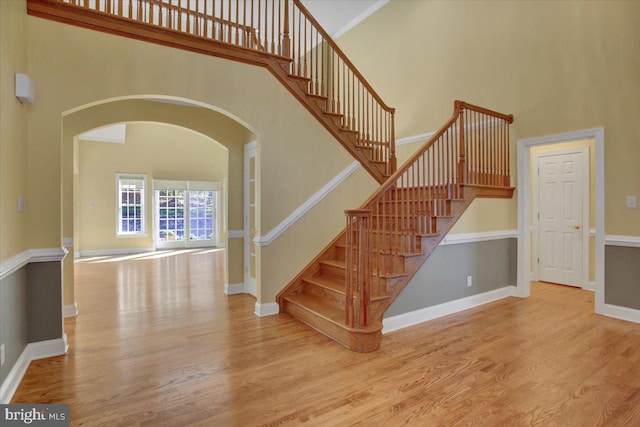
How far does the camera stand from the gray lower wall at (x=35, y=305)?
8.23 feet

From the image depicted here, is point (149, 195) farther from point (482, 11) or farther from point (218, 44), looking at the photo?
point (482, 11)

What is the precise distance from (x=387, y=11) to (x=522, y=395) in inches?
242

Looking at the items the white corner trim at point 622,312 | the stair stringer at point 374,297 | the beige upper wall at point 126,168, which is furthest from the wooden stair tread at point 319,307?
the beige upper wall at point 126,168

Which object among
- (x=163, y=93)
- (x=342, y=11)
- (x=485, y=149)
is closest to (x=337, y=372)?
(x=163, y=93)

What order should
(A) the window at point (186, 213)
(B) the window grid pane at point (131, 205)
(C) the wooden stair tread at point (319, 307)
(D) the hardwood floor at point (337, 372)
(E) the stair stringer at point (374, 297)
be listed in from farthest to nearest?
(A) the window at point (186, 213) < (B) the window grid pane at point (131, 205) < (C) the wooden stair tread at point (319, 307) < (E) the stair stringer at point (374, 297) < (D) the hardwood floor at point (337, 372)

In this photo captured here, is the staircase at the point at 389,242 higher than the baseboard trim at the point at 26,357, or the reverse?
the staircase at the point at 389,242

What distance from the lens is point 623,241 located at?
371 centimetres

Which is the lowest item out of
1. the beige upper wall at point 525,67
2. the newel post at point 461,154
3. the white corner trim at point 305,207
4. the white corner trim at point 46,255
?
the white corner trim at point 46,255

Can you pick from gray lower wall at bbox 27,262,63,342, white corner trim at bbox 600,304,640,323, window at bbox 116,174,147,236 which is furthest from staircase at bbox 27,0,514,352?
window at bbox 116,174,147,236

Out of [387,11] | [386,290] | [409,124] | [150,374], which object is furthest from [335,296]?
[387,11]

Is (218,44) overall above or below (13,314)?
above

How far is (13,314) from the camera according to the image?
2430mm

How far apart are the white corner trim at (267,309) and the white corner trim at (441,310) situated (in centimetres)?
132

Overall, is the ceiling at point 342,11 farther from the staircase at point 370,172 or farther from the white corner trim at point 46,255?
the white corner trim at point 46,255
